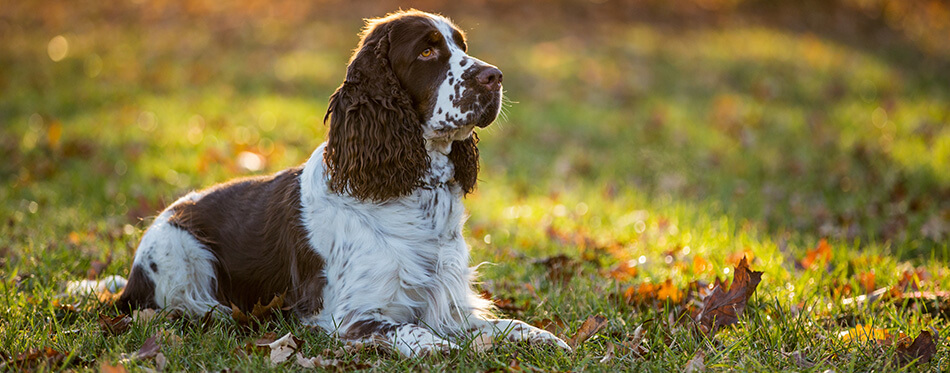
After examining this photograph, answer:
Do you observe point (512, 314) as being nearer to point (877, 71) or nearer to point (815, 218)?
point (815, 218)

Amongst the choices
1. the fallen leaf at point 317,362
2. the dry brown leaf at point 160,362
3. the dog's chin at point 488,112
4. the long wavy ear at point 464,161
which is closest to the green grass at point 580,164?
the dry brown leaf at point 160,362

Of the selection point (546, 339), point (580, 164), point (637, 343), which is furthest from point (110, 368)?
point (580, 164)

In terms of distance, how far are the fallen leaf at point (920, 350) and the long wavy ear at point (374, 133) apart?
2.19 m

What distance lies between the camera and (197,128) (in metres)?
8.86

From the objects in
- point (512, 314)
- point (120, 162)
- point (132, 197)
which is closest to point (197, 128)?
point (120, 162)

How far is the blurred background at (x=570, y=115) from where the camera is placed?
601 centimetres

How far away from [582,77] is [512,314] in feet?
29.4

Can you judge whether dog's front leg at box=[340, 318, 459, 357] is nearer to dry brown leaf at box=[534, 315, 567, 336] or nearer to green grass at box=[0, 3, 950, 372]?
green grass at box=[0, 3, 950, 372]

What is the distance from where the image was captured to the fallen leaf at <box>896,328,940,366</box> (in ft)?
10.1

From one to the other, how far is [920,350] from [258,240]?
297 cm

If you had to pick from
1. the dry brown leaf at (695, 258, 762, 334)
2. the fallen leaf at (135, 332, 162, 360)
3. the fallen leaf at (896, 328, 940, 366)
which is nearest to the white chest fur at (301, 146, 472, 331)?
the fallen leaf at (135, 332, 162, 360)

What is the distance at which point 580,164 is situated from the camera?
8070 millimetres

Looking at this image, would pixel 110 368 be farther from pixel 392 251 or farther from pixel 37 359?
pixel 392 251

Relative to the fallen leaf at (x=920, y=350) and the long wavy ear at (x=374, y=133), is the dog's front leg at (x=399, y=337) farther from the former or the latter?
the fallen leaf at (x=920, y=350)
